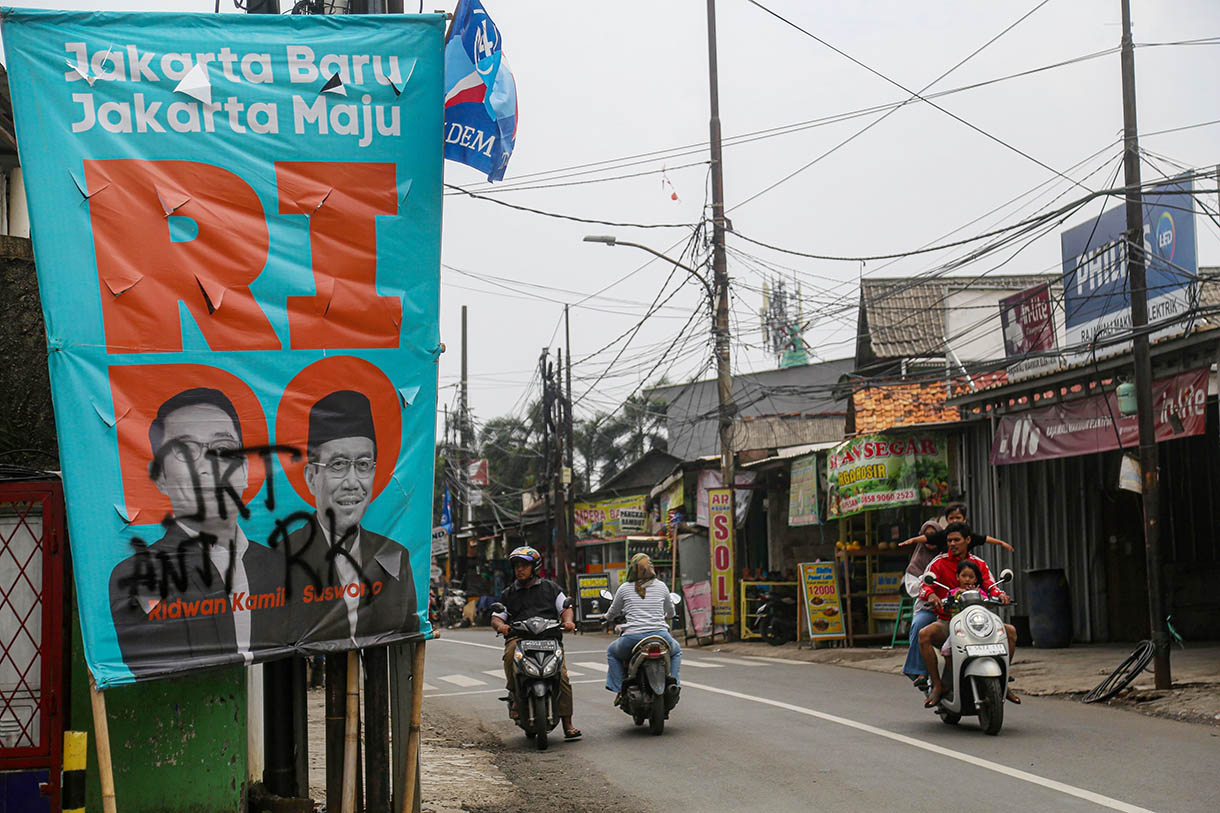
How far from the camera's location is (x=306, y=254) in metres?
6.33

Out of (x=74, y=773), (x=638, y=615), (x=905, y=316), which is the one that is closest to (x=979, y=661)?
(x=638, y=615)

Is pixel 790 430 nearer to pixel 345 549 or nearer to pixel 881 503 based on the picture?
pixel 881 503

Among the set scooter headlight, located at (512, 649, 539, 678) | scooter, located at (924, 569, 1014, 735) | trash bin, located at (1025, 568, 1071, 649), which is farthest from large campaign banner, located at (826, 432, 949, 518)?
scooter headlight, located at (512, 649, 539, 678)

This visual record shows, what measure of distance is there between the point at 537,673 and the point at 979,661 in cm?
373

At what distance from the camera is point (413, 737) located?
643cm

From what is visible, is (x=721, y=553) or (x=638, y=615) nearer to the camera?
(x=638, y=615)

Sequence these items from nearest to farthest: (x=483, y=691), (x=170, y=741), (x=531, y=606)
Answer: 1. (x=170, y=741)
2. (x=531, y=606)
3. (x=483, y=691)

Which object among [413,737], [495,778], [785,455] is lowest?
[495,778]

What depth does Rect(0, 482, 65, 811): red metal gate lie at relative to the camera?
6.07m

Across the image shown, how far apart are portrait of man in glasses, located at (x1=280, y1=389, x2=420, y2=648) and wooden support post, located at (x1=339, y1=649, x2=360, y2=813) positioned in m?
0.14

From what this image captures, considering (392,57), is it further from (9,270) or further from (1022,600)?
(1022,600)

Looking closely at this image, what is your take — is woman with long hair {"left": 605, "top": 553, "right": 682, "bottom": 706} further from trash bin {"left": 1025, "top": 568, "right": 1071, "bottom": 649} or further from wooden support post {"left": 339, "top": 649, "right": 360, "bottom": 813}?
trash bin {"left": 1025, "top": 568, "right": 1071, "bottom": 649}

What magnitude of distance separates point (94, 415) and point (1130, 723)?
30.9ft

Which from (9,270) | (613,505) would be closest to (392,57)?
(9,270)
